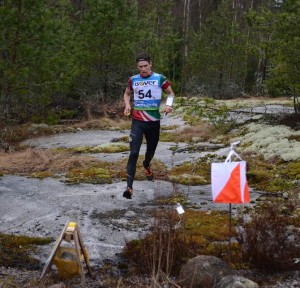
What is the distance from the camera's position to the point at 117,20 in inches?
687

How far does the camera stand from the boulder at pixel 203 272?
3.82 metres

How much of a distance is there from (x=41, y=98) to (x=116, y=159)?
4.15 metres

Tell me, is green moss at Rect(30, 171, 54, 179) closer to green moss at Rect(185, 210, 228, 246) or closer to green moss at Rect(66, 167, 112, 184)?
green moss at Rect(66, 167, 112, 184)

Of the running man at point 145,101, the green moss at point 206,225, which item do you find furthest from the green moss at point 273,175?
the running man at point 145,101

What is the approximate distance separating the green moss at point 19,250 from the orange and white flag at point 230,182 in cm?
197

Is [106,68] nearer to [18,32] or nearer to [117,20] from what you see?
[117,20]

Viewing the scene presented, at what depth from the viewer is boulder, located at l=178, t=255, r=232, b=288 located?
3.82 m

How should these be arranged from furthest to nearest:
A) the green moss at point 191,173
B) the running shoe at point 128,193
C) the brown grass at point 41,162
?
the brown grass at point 41,162, the green moss at point 191,173, the running shoe at point 128,193

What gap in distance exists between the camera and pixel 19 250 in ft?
16.2

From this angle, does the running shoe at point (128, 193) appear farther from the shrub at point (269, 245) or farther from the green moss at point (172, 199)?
the shrub at point (269, 245)

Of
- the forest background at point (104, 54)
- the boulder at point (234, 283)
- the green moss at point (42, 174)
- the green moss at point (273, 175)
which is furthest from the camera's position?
the forest background at point (104, 54)

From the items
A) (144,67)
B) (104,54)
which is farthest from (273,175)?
(104,54)

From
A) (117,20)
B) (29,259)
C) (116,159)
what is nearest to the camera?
(29,259)

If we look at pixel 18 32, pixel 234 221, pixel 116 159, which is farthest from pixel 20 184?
pixel 18 32
